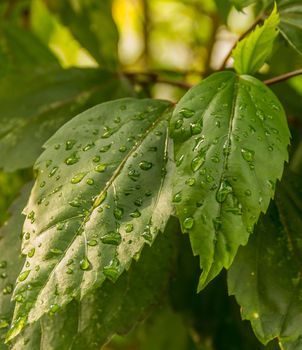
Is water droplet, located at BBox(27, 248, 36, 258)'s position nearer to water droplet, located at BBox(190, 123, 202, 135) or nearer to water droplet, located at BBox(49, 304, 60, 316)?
water droplet, located at BBox(49, 304, 60, 316)

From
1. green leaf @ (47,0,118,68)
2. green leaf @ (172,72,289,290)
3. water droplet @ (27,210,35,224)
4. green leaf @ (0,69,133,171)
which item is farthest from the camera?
green leaf @ (47,0,118,68)

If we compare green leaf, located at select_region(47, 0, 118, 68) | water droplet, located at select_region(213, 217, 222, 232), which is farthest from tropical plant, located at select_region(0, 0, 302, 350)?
green leaf, located at select_region(47, 0, 118, 68)

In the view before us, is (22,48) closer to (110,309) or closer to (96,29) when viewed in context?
(96,29)

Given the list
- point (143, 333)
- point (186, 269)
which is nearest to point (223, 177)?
point (186, 269)

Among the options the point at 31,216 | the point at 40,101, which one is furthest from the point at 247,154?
the point at 40,101

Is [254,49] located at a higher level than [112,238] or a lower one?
higher

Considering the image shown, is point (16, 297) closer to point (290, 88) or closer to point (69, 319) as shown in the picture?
point (69, 319)
